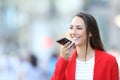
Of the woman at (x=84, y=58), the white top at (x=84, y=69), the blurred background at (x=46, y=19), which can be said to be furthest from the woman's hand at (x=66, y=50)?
the blurred background at (x=46, y=19)

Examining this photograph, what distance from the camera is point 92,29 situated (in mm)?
5730

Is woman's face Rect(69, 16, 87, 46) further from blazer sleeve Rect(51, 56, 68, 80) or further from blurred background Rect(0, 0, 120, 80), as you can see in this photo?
blurred background Rect(0, 0, 120, 80)

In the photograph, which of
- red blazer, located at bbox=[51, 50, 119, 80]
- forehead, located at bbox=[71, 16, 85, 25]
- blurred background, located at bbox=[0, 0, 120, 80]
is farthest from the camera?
blurred background, located at bbox=[0, 0, 120, 80]

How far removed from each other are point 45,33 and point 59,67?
2057 cm

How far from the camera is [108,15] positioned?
26812mm

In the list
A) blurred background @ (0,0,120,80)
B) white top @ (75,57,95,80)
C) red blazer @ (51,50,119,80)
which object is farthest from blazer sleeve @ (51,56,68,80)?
blurred background @ (0,0,120,80)

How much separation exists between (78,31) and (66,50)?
0.21m

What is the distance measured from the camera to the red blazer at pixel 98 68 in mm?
5527

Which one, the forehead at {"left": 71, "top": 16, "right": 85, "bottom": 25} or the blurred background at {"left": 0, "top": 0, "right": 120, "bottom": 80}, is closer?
the forehead at {"left": 71, "top": 16, "right": 85, "bottom": 25}

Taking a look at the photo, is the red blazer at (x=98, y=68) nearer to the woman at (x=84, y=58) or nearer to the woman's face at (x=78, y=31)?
the woman at (x=84, y=58)

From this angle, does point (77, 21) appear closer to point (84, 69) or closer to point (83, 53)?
point (83, 53)

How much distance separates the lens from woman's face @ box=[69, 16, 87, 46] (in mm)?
5598

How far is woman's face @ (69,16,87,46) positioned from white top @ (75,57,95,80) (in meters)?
0.18

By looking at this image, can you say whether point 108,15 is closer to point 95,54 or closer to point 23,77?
point 23,77
